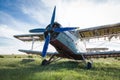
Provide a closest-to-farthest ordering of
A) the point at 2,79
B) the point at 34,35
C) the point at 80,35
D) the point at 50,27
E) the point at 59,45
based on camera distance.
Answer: the point at 2,79, the point at 50,27, the point at 59,45, the point at 80,35, the point at 34,35

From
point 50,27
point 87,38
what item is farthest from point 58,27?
point 87,38

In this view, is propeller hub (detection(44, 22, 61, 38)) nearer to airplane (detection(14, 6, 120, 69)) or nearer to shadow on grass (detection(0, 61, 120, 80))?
airplane (detection(14, 6, 120, 69))

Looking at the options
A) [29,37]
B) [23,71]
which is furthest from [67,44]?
[29,37]

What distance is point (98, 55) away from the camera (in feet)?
55.6

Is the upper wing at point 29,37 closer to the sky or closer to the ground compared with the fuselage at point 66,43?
closer to the sky

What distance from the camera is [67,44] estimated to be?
621 inches

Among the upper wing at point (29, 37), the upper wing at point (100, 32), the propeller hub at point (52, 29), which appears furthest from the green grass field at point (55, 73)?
the upper wing at point (29, 37)

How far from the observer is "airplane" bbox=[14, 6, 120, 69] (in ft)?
46.3

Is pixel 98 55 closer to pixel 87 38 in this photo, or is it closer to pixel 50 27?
pixel 87 38

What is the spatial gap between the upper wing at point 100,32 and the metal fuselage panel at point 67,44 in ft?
4.26

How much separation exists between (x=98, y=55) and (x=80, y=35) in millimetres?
3160

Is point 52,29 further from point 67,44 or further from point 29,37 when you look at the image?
point 29,37

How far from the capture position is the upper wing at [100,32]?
16609 millimetres

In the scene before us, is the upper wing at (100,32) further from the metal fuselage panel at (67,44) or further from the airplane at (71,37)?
the metal fuselage panel at (67,44)
